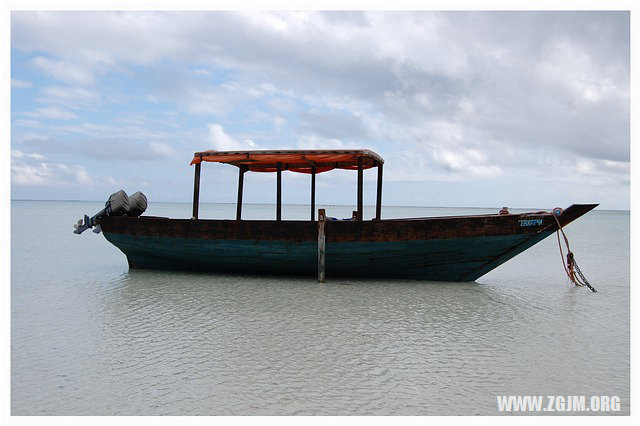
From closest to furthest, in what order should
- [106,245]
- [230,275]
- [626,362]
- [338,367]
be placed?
[338,367] → [626,362] → [230,275] → [106,245]

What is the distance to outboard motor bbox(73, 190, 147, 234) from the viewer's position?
13297 millimetres

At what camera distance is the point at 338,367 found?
5.74m

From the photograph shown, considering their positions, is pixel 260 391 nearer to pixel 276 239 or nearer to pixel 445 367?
pixel 445 367

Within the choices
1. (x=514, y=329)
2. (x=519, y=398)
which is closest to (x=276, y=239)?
(x=514, y=329)

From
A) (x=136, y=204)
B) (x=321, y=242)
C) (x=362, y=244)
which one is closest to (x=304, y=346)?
(x=321, y=242)

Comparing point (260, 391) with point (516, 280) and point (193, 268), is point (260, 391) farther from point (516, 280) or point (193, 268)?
point (516, 280)

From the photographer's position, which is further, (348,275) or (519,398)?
(348,275)

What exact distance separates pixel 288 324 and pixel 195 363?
85.3 inches

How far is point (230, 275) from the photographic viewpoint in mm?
12547

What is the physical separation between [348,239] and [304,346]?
4.83m

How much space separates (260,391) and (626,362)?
15.7 ft
